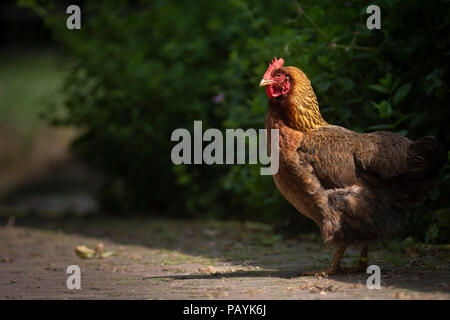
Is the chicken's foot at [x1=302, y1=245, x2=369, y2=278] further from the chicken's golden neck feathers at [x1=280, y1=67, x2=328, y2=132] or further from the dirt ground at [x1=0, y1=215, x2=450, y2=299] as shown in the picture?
the chicken's golden neck feathers at [x1=280, y1=67, x2=328, y2=132]

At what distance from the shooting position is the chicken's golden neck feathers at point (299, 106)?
4.71 meters

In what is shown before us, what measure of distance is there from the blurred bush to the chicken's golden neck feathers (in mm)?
803

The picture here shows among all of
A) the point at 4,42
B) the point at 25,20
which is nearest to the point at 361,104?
the point at 25,20

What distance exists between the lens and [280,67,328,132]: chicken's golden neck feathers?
4715 millimetres

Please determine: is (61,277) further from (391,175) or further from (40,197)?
(40,197)

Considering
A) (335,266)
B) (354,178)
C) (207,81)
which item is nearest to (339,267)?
(335,266)

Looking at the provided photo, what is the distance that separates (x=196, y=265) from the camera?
5.24 metres

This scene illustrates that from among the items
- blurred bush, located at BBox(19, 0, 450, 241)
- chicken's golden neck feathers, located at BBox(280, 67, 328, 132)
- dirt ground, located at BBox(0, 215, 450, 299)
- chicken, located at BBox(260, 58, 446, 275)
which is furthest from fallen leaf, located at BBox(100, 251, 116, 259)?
chicken's golden neck feathers, located at BBox(280, 67, 328, 132)

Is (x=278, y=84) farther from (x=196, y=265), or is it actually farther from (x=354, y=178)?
(x=196, y=265)

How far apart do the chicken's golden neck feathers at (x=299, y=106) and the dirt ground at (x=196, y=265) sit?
1.13 metres

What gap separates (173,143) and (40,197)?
555cm

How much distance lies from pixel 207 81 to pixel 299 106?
12.1 ft

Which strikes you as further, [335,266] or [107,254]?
[107,254]

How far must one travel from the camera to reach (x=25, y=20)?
1869 cm
